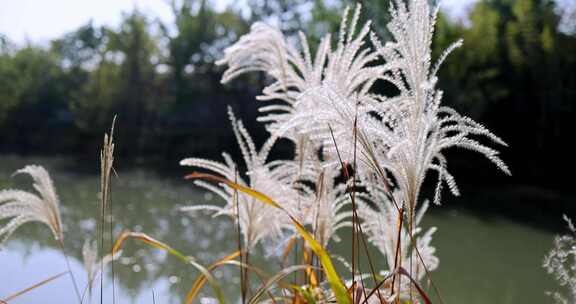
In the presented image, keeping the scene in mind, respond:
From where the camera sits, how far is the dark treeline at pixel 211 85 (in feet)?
35.7

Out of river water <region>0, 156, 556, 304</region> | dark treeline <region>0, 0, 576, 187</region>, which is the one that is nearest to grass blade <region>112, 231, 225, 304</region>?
river water <region>0, 156, 556, 304</region>

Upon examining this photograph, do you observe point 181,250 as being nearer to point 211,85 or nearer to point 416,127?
point 416,127

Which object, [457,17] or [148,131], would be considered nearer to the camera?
[457,17]

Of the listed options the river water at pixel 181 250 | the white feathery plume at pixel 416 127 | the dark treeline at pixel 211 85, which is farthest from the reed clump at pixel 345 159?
the dark treeline at pixel 211 85

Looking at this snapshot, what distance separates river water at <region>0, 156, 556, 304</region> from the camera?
4.03 m

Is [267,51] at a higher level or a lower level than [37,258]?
higher

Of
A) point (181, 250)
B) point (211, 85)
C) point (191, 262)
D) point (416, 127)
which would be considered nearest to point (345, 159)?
point (416, 127)

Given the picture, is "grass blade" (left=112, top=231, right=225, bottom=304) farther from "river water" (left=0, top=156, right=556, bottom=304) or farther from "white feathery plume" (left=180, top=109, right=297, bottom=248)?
"river water" (left=0, top=156, right=556, bottom=304)

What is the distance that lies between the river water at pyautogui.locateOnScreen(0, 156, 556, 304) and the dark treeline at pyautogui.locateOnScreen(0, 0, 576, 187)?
405 cm

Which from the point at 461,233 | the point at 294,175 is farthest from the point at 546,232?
the point at 294,175

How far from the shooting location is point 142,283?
14.1 feet

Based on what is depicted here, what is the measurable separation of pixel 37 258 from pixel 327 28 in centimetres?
794

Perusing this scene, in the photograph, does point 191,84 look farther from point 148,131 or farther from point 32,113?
point 32,113

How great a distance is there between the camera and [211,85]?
14391 mm
